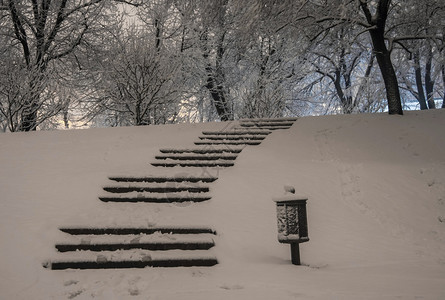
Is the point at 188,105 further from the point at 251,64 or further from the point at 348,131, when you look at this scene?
the point at 348,131

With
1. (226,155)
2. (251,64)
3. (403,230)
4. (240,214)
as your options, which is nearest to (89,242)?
(240,214)

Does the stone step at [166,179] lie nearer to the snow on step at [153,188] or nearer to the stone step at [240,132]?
the snow on step at [153,188]

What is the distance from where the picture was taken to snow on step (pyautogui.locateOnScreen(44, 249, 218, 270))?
5.49 meters

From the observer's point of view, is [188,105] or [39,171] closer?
[39,171]

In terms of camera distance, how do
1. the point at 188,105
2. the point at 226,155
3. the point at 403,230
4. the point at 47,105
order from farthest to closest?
the point at 188,105
the point at 47,105
the point at 226,155
the point at 403,230

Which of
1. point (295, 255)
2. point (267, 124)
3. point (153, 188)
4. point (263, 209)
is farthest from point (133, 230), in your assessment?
point (267, 124)

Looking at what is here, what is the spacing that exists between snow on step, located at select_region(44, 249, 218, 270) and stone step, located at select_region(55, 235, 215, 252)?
115 millimetres

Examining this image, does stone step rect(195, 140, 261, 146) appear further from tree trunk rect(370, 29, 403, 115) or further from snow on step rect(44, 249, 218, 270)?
snow on step rect(44, 249, 218, 270)

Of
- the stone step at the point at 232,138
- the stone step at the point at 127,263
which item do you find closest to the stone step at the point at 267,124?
the stone step at the point at 232,138

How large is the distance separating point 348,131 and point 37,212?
7.39 metres

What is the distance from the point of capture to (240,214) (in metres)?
7.07

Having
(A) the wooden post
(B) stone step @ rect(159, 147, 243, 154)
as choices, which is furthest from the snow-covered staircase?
(A) the wooden post

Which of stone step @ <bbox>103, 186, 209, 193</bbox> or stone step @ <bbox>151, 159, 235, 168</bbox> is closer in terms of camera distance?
stone step @ <bbox>103, 186, 209, 193</bbox>

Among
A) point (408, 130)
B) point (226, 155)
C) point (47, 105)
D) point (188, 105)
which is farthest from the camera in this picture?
point (188, 105)
